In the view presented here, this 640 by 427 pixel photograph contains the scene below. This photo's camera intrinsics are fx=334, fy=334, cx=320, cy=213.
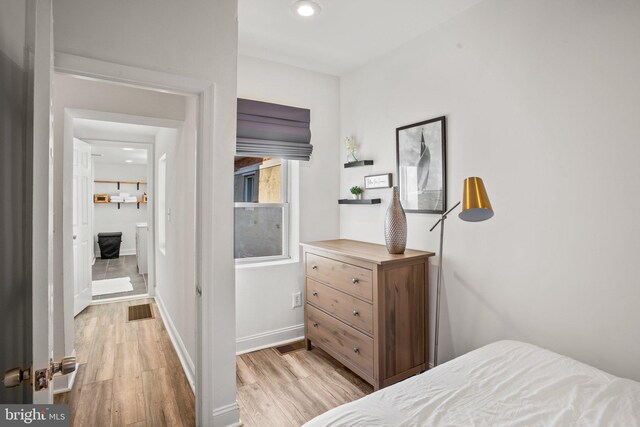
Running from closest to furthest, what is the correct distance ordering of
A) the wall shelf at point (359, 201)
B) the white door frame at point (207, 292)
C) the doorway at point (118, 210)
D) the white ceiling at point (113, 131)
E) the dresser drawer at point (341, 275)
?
the white door frame at point (207, 292) < the dresser drawer at point (341, 275) < the wall shelf at point (359, 201) < the white ceiling at point (113, 131) < the doorway at point (118, 210)

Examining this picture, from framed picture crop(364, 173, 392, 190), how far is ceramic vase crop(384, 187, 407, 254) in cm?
43

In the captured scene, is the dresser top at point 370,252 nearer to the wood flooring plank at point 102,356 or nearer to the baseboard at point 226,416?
the baseboard at point 226,416

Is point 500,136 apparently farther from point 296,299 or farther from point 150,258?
point 150,258

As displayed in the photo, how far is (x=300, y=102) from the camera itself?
3.23m

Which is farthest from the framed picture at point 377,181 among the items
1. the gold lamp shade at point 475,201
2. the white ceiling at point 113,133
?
the white ceiling at point 113,133

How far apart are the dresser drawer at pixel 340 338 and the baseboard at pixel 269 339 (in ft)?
0.94

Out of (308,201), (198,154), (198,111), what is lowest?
(308,201)

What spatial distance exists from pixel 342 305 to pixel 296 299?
33.3 inches

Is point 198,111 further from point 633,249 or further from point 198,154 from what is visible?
point 633,249

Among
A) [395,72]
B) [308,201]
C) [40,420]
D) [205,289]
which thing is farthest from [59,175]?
[395,72]

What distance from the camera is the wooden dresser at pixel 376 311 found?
2213 millimetres

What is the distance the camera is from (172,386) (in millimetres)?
2492

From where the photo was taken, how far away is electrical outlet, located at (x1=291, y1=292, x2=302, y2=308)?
3.25 meters

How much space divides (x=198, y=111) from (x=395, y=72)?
5.62ft
